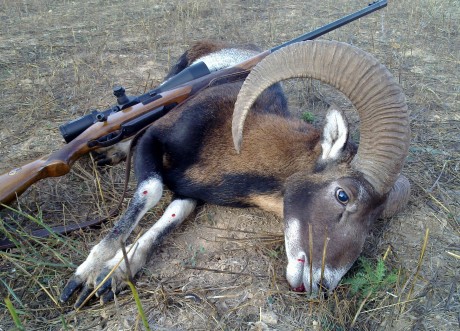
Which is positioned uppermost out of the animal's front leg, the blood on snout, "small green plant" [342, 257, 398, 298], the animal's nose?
the animal's front leg

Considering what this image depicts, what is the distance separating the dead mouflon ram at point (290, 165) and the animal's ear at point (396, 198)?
1 centimetres

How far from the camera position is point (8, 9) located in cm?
930

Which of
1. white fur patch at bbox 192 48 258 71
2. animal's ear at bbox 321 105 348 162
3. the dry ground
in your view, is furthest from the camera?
white fur patch at bbox 192 48 258 71

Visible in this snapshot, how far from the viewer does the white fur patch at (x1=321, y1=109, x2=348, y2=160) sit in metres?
3.34

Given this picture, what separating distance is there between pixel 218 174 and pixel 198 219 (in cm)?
55

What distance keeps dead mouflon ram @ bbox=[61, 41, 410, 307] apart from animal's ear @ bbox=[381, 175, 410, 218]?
0.01 m

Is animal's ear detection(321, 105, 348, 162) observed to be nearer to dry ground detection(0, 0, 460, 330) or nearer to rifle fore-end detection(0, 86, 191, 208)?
dry ground detection(0, 0, 460, 330)

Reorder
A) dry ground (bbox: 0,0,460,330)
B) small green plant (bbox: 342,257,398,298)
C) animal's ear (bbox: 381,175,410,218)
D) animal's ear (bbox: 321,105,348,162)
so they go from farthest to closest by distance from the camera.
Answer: animal's ear (bbox: 381,175,410,218) → animal's ear (bbox: 321,105,348,162) → small green plant (bbox: 342,257,398,298) → dry ground (bbox: 0,0,460,330)

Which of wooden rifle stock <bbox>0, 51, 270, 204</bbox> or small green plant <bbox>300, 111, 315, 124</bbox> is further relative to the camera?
small green plant <bbox>300, 111, 315, 124</bbox>

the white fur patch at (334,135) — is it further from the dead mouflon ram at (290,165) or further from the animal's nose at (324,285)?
the animal's nose at (324,285)

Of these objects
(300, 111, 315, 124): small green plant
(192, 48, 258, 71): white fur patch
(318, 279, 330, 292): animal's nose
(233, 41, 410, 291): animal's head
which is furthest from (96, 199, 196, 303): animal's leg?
(192, 48, 258, 71): white fur patch

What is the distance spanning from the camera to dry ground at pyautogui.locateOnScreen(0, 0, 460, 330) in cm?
297

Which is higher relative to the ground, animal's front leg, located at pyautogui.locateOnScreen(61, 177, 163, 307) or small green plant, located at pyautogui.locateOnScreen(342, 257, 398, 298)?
animal's front leg, located at pyautogui.locateOnScreen(61, 177, 163, 307)

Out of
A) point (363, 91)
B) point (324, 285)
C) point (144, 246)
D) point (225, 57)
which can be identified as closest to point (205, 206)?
point (144, 246)
